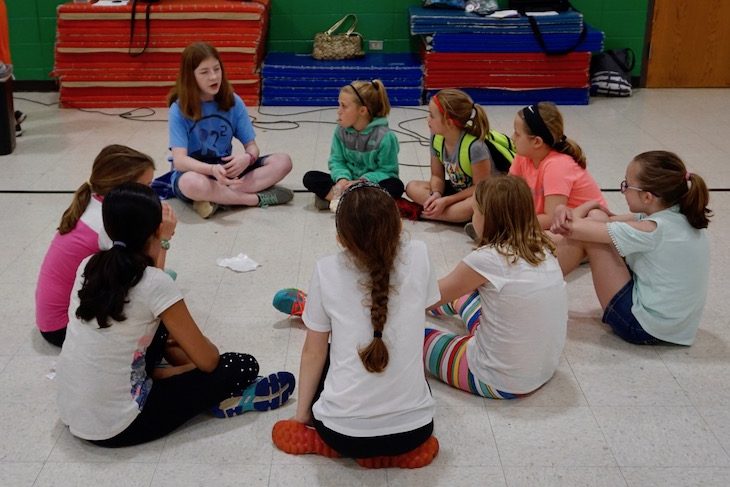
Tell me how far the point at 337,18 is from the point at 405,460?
17.3 feet

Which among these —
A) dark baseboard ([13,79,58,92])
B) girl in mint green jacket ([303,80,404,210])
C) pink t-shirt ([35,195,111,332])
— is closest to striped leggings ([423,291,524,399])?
pink t-shirt ([35,195,111,332])

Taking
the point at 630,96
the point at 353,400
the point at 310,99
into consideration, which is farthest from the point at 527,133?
the point at 630,96

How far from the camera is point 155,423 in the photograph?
229cm

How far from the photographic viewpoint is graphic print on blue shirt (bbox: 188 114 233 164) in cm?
410

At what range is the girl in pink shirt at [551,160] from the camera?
10.9 ft

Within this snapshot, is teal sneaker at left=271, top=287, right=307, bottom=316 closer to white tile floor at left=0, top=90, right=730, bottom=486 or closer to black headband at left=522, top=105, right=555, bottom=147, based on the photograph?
white tile floor at left=0, top=90, right=730, bottom=486

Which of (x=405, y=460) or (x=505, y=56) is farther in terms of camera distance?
(x=505, y=56)

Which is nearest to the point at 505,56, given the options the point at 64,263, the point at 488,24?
the point at 488,24

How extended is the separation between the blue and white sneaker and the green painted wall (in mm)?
4921

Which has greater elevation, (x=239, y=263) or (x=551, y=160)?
(x=551, y=160)

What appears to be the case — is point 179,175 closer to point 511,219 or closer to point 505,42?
point 511,219

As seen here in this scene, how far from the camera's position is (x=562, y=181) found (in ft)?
10.9

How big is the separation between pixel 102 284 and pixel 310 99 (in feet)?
14.9

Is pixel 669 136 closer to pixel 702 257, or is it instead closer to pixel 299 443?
pixel 702 257
